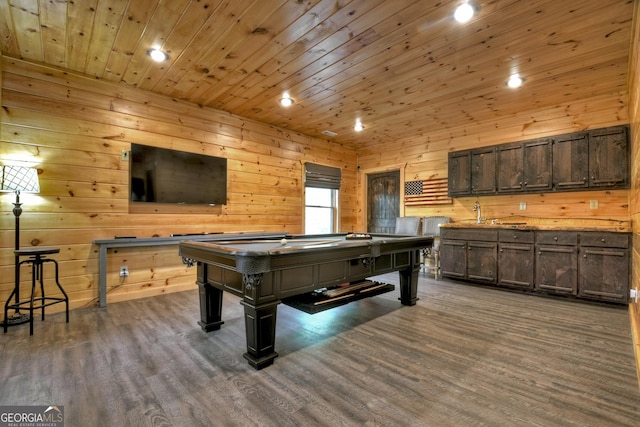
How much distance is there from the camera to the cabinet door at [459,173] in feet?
16.0

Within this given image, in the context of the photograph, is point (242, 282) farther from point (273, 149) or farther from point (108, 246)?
point (273, 149)

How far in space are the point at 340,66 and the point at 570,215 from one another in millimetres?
3775

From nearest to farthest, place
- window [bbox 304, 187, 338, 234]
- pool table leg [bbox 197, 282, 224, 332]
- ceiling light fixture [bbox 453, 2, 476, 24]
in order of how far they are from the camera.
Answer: ceiling light fixture [bbox 453, 2, 476, 24]
pool table leg [bbox 197, 282, 224, 332]
window [bbox 304, 187, 338, 234]

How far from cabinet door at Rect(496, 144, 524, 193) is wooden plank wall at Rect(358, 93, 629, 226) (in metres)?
0.25

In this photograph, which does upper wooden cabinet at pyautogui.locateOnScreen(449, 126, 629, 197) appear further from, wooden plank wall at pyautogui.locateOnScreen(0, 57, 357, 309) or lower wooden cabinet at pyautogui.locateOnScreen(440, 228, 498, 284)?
wooden plank wall at pyautogui.locateOnScreen(0, 57, 357, 309)

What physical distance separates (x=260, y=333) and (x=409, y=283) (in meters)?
2.03

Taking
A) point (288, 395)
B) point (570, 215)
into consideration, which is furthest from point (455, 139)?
point (288, 395)

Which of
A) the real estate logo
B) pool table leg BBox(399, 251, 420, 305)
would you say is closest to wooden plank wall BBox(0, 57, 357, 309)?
the real estate logo

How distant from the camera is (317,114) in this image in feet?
15.3

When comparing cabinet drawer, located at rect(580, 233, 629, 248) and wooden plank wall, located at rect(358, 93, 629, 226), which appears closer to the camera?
cabinet drawer, located at rect(580, 233, 629, 248)

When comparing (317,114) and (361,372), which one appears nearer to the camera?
(361,372)

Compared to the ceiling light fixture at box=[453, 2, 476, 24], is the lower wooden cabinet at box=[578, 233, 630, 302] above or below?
below

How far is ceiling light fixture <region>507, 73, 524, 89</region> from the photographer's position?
131 inches

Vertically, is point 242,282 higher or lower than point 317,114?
lower
